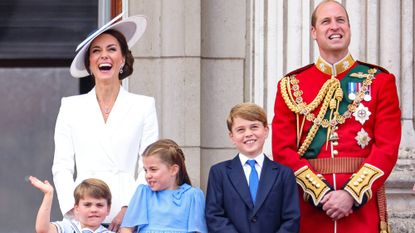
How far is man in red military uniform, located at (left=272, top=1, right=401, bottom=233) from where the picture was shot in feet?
22.4

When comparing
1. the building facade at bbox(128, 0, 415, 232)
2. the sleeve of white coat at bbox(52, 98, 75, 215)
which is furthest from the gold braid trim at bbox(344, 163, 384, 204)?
the building facade at bbox(128, 0, 415, 232)

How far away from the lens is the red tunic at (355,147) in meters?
6.86

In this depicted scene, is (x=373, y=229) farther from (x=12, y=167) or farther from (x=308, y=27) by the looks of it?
(x=12, y=167)

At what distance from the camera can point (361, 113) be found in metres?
6.95

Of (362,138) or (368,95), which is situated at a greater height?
(368,95)

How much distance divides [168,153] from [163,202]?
239 millimetres

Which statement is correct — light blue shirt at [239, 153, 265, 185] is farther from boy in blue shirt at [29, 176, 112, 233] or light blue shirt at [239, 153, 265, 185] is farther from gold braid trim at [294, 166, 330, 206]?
boy in blue shirt at [29, 176, 112, 233]

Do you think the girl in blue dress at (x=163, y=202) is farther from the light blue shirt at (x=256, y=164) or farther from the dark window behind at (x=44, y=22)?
the dark window behind at (x=44, y=22)

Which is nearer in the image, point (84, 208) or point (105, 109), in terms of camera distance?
point (84, 208)

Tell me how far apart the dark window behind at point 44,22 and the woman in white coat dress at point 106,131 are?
261 centimetres

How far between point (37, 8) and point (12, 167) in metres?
1.12

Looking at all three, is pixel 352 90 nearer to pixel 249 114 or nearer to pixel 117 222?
pixel 249 114

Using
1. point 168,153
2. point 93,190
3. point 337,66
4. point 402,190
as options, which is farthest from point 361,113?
point 402,190

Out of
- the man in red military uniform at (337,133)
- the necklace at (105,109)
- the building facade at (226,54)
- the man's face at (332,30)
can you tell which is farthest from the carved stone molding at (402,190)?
the necklace at (105,109)
